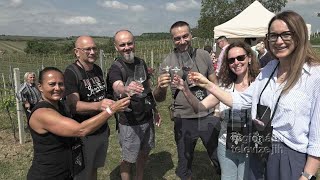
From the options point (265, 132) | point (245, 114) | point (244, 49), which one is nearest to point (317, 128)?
point (265, 132)

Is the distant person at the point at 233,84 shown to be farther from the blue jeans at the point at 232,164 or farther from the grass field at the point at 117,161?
the grass field at the point at 117,161

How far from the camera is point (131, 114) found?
3648mm

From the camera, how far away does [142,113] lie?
3.69m

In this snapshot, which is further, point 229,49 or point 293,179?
point 229,49

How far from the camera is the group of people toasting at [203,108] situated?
78.7 inches

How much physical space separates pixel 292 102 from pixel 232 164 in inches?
43.7

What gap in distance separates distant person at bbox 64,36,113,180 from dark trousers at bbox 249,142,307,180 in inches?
66.9

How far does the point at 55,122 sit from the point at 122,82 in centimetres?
103

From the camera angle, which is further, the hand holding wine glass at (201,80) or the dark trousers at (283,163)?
the hand holding wine glass at (201,80)

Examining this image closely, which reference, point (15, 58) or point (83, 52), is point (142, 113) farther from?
point (15, 58)

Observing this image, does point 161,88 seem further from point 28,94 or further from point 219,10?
point 219,10

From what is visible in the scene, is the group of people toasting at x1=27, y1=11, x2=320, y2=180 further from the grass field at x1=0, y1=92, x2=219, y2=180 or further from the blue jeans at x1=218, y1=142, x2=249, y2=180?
the grass field at x1=0, y1=92, x2=219, y2=180

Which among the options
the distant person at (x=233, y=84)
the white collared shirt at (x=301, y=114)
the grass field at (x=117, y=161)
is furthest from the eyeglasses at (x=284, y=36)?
the grass field at (x=117, y=161)

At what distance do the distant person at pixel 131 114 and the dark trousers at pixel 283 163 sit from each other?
1.50 m
